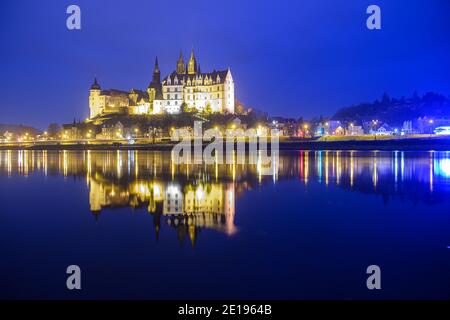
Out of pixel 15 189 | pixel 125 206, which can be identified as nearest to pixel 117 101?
pixel 15 189

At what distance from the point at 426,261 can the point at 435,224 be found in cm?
367

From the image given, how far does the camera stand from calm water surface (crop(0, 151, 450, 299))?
757 centimetres

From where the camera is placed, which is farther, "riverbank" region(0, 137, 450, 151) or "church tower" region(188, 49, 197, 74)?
"church tower" region(188, 49, 197, 74)

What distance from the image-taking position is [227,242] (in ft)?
33.1

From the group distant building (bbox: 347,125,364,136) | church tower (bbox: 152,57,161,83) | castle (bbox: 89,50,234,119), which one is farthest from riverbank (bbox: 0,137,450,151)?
church tower (bbox: 152,57,161,83)

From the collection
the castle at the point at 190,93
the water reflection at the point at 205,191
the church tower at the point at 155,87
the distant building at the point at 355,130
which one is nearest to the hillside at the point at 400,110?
the distant building at the point at 355,130

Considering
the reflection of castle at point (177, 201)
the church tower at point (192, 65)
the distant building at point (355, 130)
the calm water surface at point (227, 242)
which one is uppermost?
the church tower at point (192, 65)

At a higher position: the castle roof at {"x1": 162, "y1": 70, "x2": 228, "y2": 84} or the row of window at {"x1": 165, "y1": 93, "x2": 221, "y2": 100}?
the castle roof at {"x1": 162, "y1": 70, "x2": 228, "y2": 84}

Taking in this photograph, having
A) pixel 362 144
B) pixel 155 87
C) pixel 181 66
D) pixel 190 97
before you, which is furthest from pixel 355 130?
pixel 155 87

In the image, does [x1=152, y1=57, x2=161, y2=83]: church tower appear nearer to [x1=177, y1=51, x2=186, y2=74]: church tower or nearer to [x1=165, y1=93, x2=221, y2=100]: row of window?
[x1=177, y1=51, x2=186, y2=74]: church tower

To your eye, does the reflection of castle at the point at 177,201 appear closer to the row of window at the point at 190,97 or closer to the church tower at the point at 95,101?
the row of window at the point at 190,97

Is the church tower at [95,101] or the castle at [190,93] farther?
the church tower at [95,101]

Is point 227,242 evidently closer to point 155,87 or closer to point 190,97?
point 190,97

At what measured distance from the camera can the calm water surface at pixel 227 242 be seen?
7566mm
